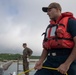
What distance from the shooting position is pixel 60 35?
430cm

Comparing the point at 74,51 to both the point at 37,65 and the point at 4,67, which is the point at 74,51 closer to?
the point at 37,65

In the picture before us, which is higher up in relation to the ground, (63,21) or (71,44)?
(63,21)

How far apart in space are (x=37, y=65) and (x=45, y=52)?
239 mm

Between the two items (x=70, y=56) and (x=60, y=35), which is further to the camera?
(x=60, y=35)

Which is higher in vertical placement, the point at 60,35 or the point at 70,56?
the point at 60,35

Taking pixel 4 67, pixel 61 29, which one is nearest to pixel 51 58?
pixel 61 29

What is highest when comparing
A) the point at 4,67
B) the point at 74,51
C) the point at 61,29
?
the point at 61,29

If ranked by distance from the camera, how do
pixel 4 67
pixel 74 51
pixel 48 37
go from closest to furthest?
pixel 74 51, pixel 48 37, pixel 4 67

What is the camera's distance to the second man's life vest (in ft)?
14.0

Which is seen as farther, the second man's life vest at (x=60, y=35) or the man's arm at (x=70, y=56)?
the second man's life vest at (x=60, y=35)

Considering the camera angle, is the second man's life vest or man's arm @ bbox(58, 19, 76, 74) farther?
the second man's life vest

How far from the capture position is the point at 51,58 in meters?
4.37

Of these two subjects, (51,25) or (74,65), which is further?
(51,25)

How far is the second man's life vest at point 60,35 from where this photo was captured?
4.26 m
